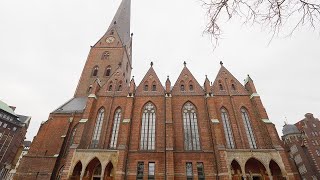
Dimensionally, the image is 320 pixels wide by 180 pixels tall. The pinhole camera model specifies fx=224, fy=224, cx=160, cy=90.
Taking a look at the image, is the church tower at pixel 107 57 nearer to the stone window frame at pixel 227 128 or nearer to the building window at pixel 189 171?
the stone window frame at pixel 227 128

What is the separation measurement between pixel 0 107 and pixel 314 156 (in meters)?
66.7

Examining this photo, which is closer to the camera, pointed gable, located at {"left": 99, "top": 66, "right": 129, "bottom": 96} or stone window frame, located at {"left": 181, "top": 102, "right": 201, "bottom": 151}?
stone window frame, located at {"left": 181, "top": 102, "right": 201, "bottom": 151}

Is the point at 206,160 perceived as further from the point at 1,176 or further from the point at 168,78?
the point at 1,176

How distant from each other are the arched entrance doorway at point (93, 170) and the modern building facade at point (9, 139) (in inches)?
1419

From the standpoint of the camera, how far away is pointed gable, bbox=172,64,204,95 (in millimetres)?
27273

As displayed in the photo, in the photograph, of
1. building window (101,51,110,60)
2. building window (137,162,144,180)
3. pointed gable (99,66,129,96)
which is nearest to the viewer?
building window (137,162,144,180)

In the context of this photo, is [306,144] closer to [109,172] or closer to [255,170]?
[255,170]

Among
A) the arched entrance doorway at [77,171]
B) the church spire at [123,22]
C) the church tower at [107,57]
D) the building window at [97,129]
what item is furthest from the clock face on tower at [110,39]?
the arched entrance doorway at [77,171]

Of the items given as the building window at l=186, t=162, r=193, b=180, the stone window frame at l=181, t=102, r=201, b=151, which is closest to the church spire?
the stone window frame at l=181, t=102, r=201, b=151

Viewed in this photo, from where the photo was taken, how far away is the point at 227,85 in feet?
90.5

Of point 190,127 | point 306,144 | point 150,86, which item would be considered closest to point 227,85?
point 190,127

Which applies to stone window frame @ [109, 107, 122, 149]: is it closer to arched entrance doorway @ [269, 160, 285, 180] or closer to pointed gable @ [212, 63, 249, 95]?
pointed gable @ [212, 63, 249, 95]

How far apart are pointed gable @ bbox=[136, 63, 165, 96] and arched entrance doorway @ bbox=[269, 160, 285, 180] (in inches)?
532

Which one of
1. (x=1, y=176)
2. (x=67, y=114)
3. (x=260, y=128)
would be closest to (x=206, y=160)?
(x=260, y=128)
